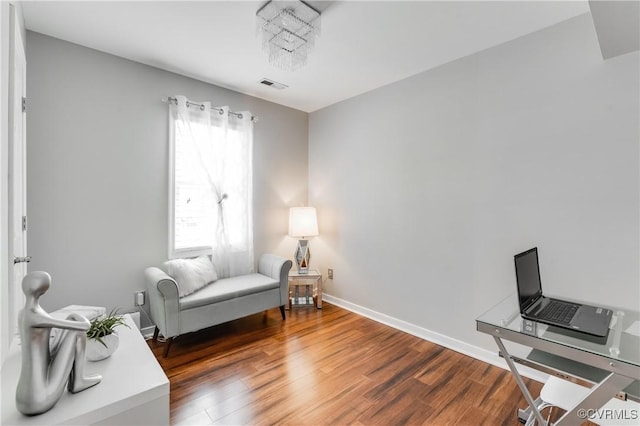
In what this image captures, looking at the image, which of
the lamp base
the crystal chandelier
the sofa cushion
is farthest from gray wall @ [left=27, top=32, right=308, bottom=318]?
the lamp base

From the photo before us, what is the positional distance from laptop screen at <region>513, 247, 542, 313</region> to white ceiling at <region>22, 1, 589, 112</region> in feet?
5.45

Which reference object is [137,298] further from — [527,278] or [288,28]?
[527,278]

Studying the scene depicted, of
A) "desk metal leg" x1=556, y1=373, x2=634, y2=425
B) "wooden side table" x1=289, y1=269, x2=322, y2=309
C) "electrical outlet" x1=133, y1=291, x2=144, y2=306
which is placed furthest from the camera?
"wooden side table" x1=289, y1=269, x2=322, y2=309

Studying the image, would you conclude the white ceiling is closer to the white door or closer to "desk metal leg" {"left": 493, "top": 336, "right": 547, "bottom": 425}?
the white door

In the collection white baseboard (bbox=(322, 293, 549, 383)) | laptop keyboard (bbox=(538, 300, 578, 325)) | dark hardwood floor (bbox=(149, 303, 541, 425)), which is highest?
laptop keyboard (bbox=(538, 300, 578, 325))

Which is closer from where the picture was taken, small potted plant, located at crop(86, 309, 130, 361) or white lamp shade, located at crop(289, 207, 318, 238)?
small potted plant, located at crop(86, 309, 130, 361)

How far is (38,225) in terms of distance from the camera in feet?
7.69

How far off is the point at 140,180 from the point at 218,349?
5.71 feet

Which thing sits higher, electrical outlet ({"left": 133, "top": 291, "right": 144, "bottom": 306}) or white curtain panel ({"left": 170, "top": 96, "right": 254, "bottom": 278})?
white curtain panel ({"left": 170, "top": 96, "right": 254, "bottom": 278})

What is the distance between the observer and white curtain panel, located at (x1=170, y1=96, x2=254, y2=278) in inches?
124

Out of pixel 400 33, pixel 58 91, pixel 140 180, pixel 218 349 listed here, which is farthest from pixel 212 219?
pixel 400 33

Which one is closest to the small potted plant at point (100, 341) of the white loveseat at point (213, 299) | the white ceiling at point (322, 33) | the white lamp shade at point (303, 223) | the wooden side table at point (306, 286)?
the white loveseat at point (213, 299)

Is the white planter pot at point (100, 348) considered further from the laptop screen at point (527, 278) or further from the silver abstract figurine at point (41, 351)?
the laptop screen at point (527, 278)

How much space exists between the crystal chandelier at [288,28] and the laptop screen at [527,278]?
6.69ft
